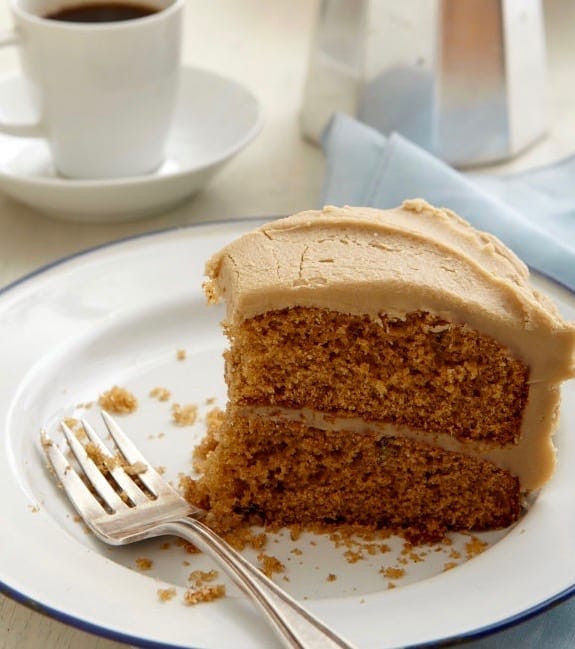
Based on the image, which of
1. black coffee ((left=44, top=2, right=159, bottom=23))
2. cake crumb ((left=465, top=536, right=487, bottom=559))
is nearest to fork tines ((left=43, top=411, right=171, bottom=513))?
cake crumb ((left=465, top=536, right=487, bottom=559))

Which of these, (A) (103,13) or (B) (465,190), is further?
(A) (103,13)

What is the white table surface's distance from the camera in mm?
2551

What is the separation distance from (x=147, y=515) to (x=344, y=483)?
1.17 ft

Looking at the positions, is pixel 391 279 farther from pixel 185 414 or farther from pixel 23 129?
pixel 23 129

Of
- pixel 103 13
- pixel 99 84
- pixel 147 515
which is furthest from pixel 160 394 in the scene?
pixel 103 13

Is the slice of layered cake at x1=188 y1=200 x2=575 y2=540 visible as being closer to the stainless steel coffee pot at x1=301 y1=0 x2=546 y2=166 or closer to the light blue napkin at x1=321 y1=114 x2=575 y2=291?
the light blue napkin at x1=321 y1=114 x2=575 y2=291

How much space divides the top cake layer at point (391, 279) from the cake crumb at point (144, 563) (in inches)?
16.1

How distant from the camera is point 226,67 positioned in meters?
3.49

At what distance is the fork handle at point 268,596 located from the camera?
136cm

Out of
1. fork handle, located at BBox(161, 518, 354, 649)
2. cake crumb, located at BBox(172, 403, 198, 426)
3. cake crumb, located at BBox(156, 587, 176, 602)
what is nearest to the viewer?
fork handle, located at BBox(161, 518, 354, 649)

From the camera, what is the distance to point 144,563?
5.42ft

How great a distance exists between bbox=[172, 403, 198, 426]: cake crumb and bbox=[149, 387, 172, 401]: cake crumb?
0.03 metres

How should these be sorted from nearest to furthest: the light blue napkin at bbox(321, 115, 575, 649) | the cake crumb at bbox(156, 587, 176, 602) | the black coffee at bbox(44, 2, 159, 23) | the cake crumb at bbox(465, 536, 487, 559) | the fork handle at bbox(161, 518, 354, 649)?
the fork handle at bbox(161, 518, 354, 649) → the cake crumb at bbox(156, 587, 176, 602) → the cake crumb at bbox(465, 536, 487, 559) → the light blue napkin at bbox(321, 115, 575, 649) → the black coffee at bbox(44, 2, 159, 23)

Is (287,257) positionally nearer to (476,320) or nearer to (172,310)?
(476,320)
